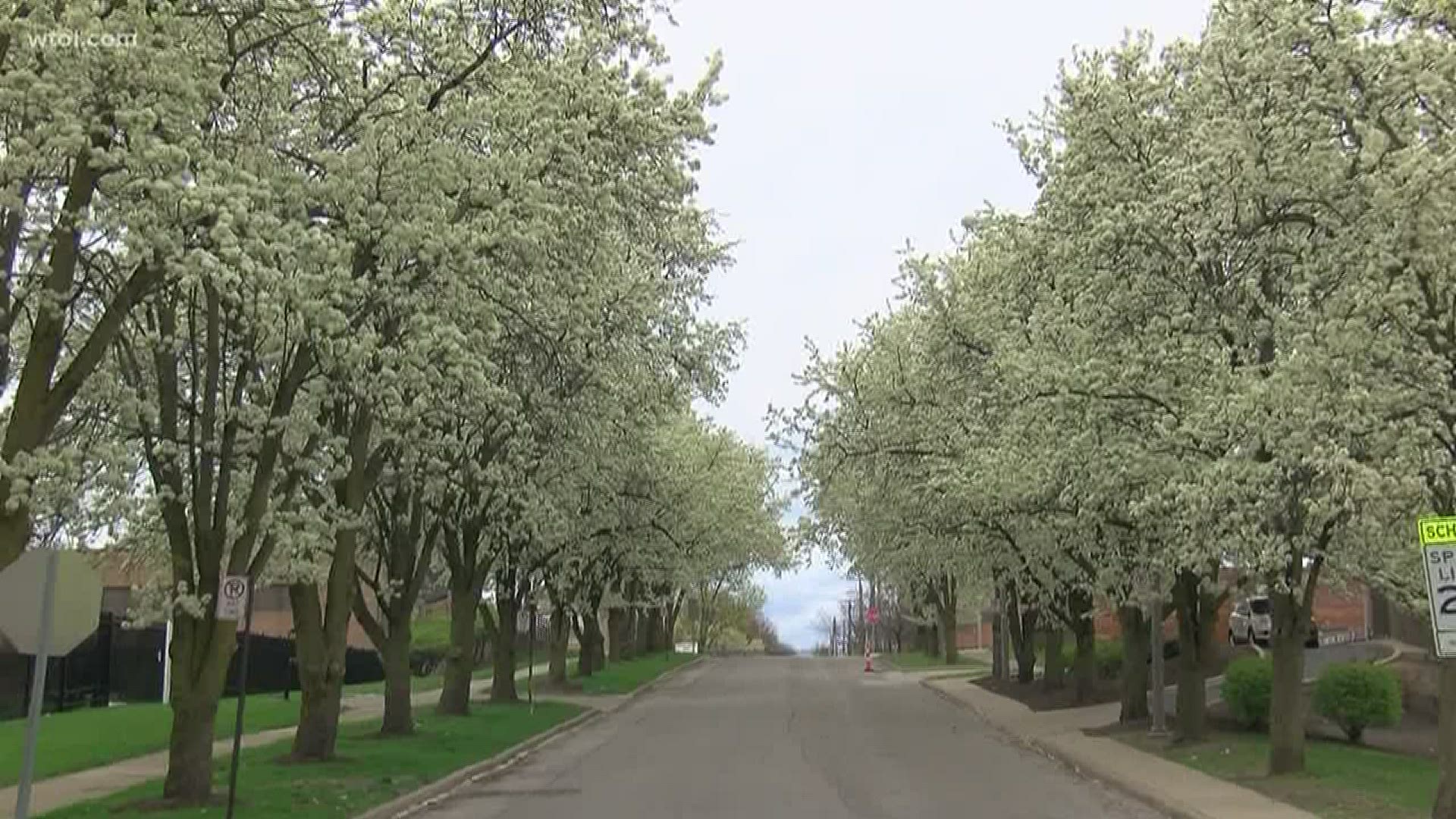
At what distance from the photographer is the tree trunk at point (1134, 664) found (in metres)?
26.9

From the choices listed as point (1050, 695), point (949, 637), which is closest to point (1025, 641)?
point (1050, 695)

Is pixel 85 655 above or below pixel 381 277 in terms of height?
below

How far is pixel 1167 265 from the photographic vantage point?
18.3 metres

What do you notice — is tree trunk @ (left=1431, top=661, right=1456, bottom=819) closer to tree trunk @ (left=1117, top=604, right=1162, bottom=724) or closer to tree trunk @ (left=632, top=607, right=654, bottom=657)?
tree trunk @ (left=1117, top=604, right=1162, bottom=724)

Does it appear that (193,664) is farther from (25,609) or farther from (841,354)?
(841,354)

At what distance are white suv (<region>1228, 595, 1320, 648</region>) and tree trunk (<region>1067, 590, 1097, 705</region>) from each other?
8.15m

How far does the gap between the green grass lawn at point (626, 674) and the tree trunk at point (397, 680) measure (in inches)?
709

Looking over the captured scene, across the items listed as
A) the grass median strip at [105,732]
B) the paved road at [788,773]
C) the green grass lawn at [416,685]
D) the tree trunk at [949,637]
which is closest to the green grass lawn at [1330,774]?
the paved road at [788,773]

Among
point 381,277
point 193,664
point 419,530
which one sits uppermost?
point 381,277

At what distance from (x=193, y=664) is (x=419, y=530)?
9.00 meters

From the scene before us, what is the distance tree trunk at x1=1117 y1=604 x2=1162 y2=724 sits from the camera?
2686 cm

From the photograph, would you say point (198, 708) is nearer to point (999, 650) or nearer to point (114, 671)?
point (114, 671)

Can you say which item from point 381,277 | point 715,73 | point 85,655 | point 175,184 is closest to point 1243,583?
point 715,73

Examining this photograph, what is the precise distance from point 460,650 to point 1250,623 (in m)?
23.7
